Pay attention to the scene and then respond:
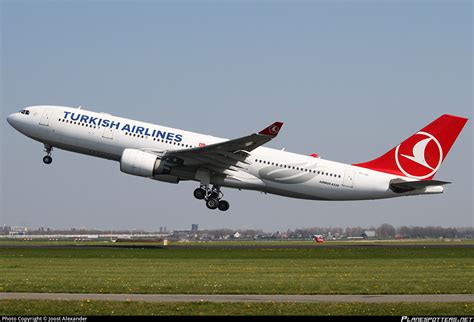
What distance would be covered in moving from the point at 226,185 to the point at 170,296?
99.1 ft

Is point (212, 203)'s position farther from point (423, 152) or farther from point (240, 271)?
point (240, 271)

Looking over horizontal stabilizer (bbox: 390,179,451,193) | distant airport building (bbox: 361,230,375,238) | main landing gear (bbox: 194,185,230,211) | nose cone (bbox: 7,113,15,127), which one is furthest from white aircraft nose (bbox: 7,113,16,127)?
distant airport building (bbox: 361,230,375,238)

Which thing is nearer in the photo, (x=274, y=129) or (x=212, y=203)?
(x=274, y=129)

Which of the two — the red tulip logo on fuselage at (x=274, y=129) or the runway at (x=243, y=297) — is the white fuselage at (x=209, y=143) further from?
the runway at (x=243, y=297)

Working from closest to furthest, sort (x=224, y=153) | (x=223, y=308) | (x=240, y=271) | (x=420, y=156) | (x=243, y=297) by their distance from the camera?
1. (x=223, y=308)
2. (x=243, y=297)
3. (x=240, y=271)
4. (x=224, y=153)
5. (x=420, y=156)

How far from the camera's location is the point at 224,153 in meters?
50.2

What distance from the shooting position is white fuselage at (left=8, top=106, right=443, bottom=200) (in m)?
50.7

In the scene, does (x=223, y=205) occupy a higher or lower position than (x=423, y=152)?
lower

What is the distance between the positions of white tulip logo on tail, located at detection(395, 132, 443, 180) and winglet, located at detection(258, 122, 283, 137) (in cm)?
1188

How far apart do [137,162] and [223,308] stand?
2940cm

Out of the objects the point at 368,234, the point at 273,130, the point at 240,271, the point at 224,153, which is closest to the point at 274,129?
the point at 273,130

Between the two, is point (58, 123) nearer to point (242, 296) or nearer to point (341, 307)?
point (242, 296)

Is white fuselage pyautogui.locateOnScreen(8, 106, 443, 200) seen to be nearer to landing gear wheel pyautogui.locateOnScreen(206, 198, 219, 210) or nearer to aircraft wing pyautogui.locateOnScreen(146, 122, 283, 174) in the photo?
aircraft wing pyautogui.locateOnScreen(146, 122, 283, 174)

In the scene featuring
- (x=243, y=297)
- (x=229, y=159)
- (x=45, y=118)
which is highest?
(x=45, y=118)
